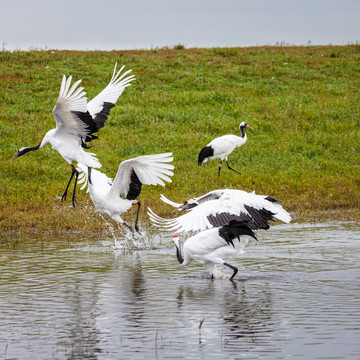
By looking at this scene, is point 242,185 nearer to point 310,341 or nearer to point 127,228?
point 127,228

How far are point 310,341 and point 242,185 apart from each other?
29.8 feet

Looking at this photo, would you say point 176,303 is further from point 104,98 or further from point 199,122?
point 199,122

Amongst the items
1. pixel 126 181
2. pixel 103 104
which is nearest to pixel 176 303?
pixel 126 181

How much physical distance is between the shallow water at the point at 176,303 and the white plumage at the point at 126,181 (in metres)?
0.68

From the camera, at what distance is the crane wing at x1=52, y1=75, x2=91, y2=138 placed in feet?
29.6

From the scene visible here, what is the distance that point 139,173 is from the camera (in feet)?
31.7

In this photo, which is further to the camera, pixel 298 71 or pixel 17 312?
pixel 298 71

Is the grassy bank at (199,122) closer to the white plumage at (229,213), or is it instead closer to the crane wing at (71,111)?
the crane wing at (71,111)

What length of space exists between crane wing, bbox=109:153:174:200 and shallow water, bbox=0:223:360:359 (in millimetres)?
879

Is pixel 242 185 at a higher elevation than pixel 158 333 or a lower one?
higher

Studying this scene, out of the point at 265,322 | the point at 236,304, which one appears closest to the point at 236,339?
the point at 265,322

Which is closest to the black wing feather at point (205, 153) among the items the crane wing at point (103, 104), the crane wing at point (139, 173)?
the crane wing at point (103, 104)

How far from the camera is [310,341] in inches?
220

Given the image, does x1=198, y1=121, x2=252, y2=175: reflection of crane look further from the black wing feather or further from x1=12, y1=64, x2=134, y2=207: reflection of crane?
x1=12, y1=64, x2=134, y2=207: reflection of crane
